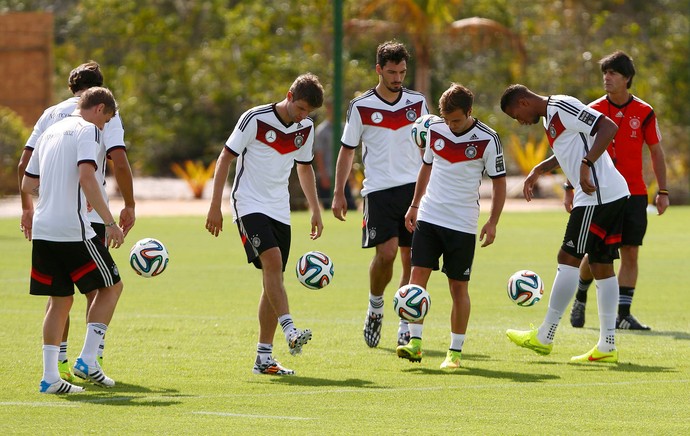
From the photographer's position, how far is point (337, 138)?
1086 inches

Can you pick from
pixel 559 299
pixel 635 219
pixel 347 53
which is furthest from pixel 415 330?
pixel 347 53

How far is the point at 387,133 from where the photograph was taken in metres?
10.7

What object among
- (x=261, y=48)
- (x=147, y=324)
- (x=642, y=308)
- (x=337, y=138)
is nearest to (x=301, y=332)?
(x=147, y=324)

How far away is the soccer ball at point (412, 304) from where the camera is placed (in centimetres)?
935

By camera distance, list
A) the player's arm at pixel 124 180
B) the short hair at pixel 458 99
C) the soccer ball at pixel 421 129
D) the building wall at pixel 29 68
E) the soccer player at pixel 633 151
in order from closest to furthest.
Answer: the player's arm at pixel 124 180, the short hair at pixel 458 99, the soccer ball at pixel 421 129, the soccer player at pixel 633 151, the building wall at pixel 29 68

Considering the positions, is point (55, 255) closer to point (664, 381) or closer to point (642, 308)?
point (664, 381)

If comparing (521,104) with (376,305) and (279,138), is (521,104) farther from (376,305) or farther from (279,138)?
(376,305)

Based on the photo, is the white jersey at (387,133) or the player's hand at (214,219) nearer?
the player's hand at (214,219)

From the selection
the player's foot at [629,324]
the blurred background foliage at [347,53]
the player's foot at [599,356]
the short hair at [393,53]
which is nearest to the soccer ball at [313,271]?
the short hair at [393,53]

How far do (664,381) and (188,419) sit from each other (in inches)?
126

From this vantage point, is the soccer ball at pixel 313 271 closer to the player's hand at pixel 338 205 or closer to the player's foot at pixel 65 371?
the player's hand at pixel 338 205

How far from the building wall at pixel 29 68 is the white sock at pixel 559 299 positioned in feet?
79.0

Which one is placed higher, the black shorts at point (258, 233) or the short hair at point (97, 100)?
the short hair at point (97, 100)

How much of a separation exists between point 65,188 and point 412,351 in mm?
2754
